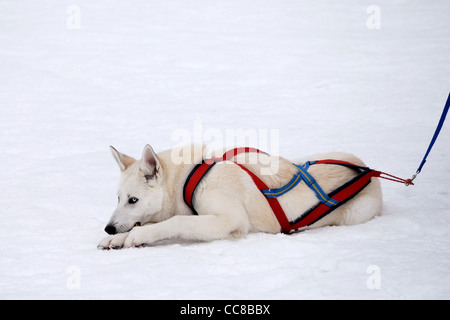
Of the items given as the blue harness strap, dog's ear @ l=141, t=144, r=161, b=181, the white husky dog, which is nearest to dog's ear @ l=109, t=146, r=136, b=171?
the white husky dog

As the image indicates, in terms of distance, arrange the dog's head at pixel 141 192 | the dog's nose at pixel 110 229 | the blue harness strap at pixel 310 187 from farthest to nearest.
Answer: the blue harness strap at pixel 310 187, the dog's head at pixel 141 192, the dog's nose at pixel 110 229

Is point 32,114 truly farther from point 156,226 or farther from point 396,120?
point 396,120

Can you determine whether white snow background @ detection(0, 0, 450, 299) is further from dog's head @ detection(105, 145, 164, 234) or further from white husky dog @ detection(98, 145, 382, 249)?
dog's head @ detection(105, 145, 164, 234)

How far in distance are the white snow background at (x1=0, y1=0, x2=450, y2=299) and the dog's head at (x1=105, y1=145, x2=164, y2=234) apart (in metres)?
0.43

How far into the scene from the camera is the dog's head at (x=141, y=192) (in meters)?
4.29

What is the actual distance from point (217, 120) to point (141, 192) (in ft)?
15.6

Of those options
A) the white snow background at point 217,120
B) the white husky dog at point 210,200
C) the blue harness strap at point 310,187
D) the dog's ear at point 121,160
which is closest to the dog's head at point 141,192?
the white husky dog at point 210,200

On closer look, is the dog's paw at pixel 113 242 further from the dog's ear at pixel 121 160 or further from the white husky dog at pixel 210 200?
the dog's ear at pixel 121 160

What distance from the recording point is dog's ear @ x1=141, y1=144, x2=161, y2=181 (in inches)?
170

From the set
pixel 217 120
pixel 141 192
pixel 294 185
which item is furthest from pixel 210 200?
pixel 217 120

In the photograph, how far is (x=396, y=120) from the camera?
27.4ft

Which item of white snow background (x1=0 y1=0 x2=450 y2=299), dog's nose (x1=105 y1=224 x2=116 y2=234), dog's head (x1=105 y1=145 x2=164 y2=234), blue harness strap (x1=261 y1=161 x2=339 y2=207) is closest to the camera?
white snow background (x1=0 y1=0 x2=450 y2=299)

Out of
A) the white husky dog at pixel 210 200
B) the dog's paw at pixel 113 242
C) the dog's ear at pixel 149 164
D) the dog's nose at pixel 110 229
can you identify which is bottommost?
the dog's paw at pixel 113 242
